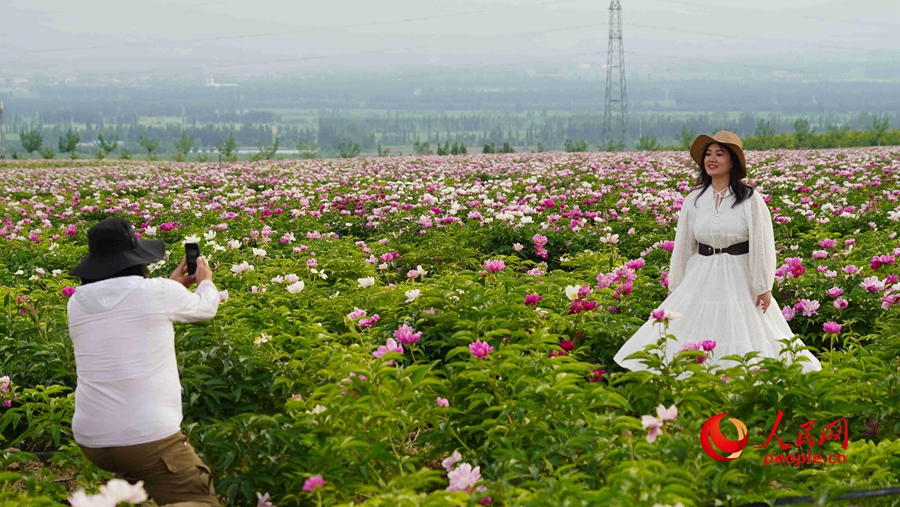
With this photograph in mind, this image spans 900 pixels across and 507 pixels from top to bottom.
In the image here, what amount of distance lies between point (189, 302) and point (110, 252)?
40 centimetres

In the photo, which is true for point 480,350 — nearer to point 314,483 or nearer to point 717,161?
point 314,483

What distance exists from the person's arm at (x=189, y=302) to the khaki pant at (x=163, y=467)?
501 mm

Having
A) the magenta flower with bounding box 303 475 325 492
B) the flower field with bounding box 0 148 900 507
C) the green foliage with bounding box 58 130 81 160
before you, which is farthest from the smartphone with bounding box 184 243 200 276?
the green foliage with bounding box 58 130 81 160

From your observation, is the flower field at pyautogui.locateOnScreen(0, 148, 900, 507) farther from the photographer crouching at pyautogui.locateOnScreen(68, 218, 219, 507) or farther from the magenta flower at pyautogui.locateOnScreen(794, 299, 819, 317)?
the photographer crouching at pyautogui.locateOnScreen(68, 218, 219, 507)

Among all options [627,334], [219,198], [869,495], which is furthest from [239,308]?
[219,198]

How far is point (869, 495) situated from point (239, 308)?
3774 millimetres

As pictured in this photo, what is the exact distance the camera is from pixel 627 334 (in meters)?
5.21

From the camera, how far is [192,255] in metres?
3.52

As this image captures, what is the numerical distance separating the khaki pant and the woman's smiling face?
335cm

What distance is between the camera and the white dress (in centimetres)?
468

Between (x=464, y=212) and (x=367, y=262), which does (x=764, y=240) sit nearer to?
(x=367, y=262)

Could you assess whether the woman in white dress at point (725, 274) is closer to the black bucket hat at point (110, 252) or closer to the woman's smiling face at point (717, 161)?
the woman's smiling face at point (717, 161)

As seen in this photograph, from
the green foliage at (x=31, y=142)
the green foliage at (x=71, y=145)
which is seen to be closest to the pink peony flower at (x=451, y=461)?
the green foliage at (x=71, y=145)

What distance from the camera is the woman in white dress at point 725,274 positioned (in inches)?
185
